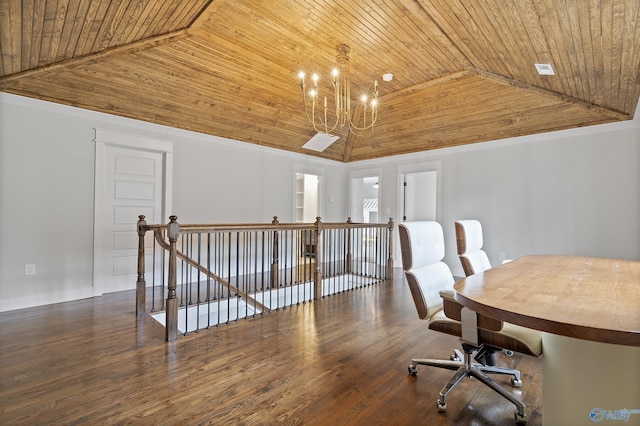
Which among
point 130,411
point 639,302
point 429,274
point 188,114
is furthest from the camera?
point 188,114

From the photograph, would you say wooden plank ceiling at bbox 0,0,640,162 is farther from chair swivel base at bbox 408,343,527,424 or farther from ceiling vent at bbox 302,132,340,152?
chair swivel base at bbox 408,343,527,424

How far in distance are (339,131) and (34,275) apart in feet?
17.0

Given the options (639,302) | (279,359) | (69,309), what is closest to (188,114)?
(69,309)

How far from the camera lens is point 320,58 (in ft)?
12.8

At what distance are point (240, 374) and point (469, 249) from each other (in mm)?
2005

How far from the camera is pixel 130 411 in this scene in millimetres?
1690

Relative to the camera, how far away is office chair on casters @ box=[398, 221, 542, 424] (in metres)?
1.59

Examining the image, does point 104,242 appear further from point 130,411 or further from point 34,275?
point 130,411

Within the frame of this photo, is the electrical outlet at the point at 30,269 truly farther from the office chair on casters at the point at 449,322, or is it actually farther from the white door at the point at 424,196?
the white door at the point at 424,196

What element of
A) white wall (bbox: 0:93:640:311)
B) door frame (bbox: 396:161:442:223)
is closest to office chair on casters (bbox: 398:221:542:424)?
white wall (bbox: 0:93:640:311)

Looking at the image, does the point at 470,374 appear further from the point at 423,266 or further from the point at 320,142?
the point at 320,142

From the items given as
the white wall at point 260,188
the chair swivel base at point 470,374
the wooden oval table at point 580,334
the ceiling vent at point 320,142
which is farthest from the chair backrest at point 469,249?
the ceiling vent at point 320,142

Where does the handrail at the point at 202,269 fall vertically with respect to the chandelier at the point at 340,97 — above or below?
below

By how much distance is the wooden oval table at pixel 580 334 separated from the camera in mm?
992
